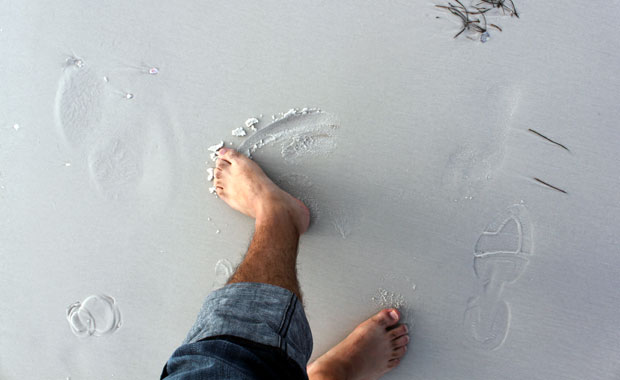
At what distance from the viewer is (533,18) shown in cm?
114

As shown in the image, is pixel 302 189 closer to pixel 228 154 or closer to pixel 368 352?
pixel 228 154

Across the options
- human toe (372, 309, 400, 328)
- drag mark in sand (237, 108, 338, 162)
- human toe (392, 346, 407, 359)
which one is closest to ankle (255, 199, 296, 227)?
drag mark in sand (237, 108, 338, 162)

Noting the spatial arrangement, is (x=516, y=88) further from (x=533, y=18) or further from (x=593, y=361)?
(x=593, y=361)

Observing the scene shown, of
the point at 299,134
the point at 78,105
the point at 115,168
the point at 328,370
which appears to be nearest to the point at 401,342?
the point at 328,370

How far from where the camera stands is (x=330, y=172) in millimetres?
1166

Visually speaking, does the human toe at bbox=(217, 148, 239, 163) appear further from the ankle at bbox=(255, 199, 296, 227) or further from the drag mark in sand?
the ankle at bbox=(255, 199, 296, 227)

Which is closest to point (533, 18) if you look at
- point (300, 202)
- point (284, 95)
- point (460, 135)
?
point (460, 135)

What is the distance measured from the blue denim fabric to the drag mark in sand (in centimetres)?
41

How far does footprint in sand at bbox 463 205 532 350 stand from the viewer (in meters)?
1.15

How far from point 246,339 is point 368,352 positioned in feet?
1.49

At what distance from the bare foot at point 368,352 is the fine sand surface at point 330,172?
0.12ft

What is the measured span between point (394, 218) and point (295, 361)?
50cm

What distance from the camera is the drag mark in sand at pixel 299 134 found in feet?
3.80

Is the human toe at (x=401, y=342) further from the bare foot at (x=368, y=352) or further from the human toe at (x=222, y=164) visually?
the human toe at (x=222, y=164)
